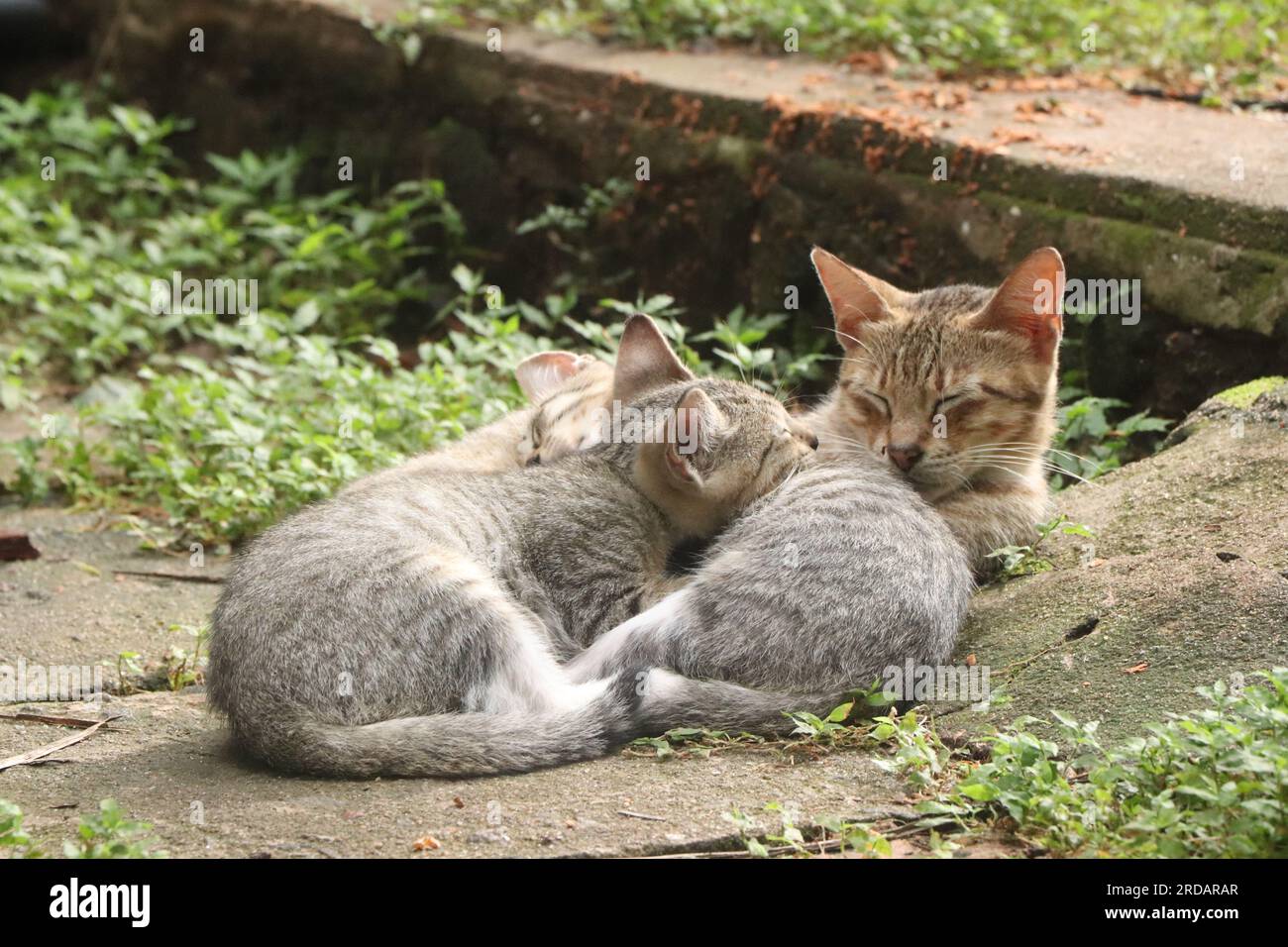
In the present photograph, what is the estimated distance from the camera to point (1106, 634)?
15.4 ft

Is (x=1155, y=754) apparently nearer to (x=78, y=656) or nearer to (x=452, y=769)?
(x=452, y=769)

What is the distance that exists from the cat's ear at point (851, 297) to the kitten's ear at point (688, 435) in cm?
93

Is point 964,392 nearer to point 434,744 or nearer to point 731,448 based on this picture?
point 731,448

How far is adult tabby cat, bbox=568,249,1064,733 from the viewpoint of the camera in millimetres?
4688

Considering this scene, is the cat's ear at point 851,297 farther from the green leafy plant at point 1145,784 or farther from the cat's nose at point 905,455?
the green leafy plant at point 1145,784

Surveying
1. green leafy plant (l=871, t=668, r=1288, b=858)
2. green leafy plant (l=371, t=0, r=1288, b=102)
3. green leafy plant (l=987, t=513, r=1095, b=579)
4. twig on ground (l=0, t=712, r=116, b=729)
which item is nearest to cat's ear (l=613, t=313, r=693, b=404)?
green leafy plant (l=987, t=513, r=1095, b=579)

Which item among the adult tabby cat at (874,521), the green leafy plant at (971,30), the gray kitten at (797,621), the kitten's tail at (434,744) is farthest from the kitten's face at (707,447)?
the green leafy plant at (971,30)

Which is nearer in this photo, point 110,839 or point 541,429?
point 110,839

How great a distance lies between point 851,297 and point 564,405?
1.34 m

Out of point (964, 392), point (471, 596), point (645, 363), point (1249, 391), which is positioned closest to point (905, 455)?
point (964, 392)

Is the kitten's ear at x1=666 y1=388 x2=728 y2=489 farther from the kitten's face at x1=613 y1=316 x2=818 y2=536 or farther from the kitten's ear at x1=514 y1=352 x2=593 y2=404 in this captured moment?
the kitten's ear at x1=514 y1=352 x2=593 y2=404

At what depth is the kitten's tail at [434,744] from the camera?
4.33 m

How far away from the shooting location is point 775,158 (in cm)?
829
